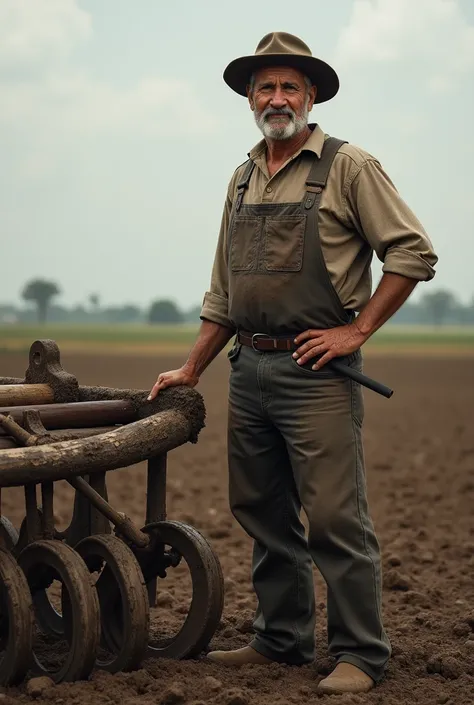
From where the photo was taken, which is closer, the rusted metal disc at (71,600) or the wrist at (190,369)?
the rusted metal disc at (71,600)

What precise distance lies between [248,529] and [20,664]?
109cm

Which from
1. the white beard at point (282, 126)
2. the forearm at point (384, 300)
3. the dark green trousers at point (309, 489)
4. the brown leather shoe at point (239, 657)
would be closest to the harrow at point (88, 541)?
the brown leather shoe at point (239, 657)

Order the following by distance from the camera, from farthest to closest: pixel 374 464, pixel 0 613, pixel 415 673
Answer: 1. pixel 374 464
2. pixel 415 673
3. pixel 0 613

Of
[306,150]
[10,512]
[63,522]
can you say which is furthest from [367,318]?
[10,512]

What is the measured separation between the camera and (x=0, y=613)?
426 cm

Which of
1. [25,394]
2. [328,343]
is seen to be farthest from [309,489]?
[25,394]

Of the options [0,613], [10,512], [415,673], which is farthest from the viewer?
[10,512]

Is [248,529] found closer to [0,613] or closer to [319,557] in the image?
[319,557]

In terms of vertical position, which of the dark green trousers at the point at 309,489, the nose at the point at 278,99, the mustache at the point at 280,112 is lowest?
the dark green trousers at the point at 309,489

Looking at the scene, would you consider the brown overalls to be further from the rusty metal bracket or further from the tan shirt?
the rusty metal bracket

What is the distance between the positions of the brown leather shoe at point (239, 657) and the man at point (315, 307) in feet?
1.38

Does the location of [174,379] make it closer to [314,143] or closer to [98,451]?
[98,451]

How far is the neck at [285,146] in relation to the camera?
14.7 ft

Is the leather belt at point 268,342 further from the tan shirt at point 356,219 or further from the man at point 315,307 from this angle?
the tan shirt at point 356,219
